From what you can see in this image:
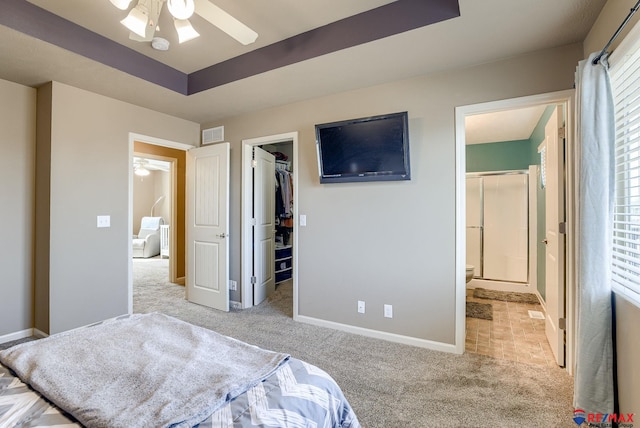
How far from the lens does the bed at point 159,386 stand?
0.87 metres

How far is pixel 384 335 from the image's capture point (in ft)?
9.05

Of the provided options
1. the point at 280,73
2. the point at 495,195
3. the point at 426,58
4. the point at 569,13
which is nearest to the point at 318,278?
the point at 280,73

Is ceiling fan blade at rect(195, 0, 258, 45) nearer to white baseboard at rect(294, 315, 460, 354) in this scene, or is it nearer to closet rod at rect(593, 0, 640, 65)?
closet rod at rect(593, 0, 640, 65)

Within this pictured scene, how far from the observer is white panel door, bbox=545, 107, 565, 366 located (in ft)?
7.44

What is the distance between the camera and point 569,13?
1.78 metres

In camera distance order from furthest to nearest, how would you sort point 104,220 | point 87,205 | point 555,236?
1. point 104,220
2. point 87,205
3. point 555,236

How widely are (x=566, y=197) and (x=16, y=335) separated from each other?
477cm

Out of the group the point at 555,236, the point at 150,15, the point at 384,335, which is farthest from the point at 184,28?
the point at 555,236

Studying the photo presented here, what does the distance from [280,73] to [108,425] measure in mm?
2491

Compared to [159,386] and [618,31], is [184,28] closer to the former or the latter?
[159,386]

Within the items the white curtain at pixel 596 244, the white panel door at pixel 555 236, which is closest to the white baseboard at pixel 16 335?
the white curtain at pixel 596 244

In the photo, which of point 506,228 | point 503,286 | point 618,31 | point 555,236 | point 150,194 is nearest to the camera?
point 618,31

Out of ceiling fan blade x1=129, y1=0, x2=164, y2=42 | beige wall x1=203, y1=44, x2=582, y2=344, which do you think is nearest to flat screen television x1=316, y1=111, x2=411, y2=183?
beige wall x1=203, y1=44, x2=582, y2=344

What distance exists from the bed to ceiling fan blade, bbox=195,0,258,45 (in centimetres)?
158
